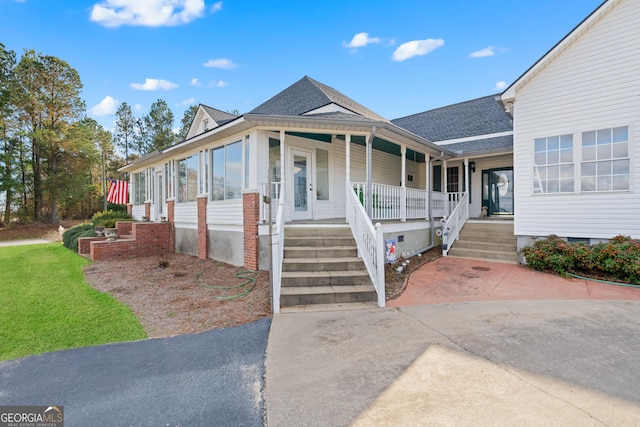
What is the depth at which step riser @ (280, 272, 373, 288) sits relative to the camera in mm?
5262

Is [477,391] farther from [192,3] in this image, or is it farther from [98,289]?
[192,3]

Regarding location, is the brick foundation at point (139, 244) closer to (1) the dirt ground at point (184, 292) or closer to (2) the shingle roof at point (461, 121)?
(1) the dirt ground at point (184, 292)

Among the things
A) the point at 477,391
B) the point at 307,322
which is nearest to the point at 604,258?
the point at 477,391

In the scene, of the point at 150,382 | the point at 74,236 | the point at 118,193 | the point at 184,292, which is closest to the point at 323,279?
the point at 184,292

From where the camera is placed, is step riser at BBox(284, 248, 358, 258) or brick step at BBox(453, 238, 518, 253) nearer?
step riser at BBox(284, 248, 358, 258)

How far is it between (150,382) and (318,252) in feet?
12.2

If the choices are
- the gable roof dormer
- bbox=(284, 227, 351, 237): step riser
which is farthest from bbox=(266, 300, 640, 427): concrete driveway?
the gable roof dormer

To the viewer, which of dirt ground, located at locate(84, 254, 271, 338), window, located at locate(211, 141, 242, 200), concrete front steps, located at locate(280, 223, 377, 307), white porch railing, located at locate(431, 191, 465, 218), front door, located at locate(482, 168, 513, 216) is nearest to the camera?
dirt ground, located at locate(84, 254, 271, 338)

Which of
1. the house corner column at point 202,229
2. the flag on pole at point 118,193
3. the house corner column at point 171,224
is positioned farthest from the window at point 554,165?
the flag on pole at point 118,193

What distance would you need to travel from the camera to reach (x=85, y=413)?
92.0 inches

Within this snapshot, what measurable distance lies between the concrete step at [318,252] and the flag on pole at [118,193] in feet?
49.3

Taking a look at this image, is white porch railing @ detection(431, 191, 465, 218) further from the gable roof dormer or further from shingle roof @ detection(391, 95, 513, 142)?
the gable roof dormer

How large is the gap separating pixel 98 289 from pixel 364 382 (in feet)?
20.5

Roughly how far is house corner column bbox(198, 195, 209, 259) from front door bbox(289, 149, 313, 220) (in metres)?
2.86
